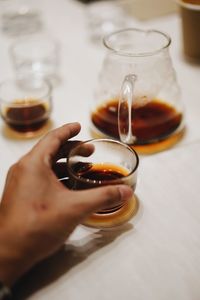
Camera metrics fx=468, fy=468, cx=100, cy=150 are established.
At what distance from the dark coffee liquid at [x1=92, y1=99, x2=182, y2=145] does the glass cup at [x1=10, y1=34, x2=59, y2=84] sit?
0.25 meters

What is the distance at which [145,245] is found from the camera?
603 mm

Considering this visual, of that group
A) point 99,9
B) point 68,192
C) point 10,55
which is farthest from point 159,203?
point 99,9

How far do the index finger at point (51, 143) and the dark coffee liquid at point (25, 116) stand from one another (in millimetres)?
194

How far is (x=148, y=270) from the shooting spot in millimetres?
565

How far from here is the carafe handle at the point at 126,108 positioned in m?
0.70

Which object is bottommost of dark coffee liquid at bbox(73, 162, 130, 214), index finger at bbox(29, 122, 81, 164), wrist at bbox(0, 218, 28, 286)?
dark coffee liquid at bbox(73, 162, 130, 214)

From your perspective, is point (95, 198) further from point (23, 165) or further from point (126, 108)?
point (126, 108)

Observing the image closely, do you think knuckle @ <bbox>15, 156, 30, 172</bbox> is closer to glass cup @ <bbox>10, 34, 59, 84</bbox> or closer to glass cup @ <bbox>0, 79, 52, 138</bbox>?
glass cup @ <bbox>0, 79, 52, 138</bbox>

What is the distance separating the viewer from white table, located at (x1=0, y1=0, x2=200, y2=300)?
0.54 m

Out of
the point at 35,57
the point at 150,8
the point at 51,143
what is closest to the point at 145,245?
the point at 51,143

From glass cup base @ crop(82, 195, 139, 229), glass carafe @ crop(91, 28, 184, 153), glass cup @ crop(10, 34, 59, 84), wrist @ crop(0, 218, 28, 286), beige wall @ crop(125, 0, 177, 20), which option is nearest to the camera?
wrist @ crop(0, 218, 28, 286)

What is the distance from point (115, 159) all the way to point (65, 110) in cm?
26

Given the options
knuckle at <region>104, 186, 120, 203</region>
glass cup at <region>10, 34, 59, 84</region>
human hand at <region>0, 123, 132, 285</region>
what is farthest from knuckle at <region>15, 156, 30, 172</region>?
glass cup at <region>10, 34, 59, 84</region>

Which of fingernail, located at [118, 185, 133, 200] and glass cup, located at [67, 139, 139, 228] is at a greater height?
fingernail, located at [118, 185, 133, 200]
